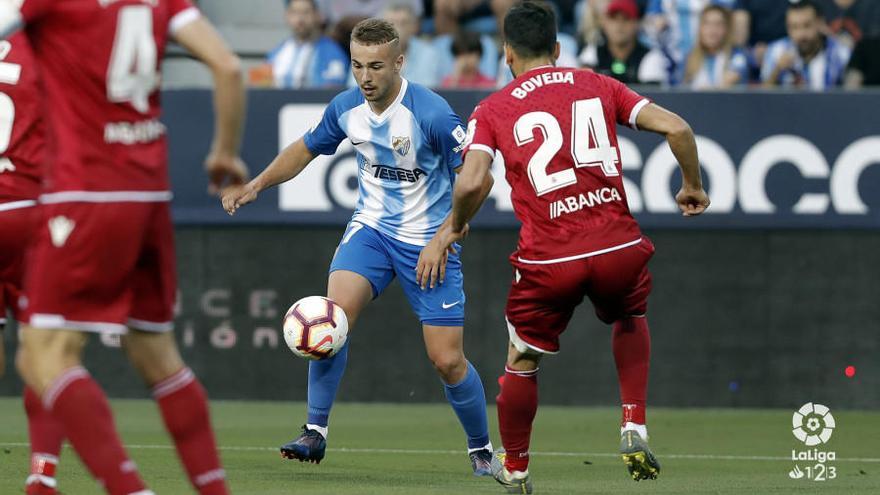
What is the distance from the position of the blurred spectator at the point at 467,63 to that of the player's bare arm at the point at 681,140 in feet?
19.5

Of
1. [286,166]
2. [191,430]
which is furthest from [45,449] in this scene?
[286,166]

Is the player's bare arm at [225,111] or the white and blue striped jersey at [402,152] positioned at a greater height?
the player's bare arm at [225,111]

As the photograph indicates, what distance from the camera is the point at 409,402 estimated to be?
12.1 metres

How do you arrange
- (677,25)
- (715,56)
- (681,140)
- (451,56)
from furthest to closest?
(677,25), (451,56), (715,56), (681,140)

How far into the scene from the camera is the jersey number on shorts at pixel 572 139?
715 cm

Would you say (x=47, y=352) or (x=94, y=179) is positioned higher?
(x=94, y=179)

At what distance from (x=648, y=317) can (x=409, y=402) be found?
6.25 ft

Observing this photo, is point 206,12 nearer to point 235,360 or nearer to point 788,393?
point 235,360

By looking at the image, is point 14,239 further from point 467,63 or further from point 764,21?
point 764,21

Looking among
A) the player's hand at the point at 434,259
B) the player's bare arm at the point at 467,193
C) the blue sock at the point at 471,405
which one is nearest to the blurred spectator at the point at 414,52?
the blue sock at the point at 471,405

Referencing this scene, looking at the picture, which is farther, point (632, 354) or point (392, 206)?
point (392, 206)

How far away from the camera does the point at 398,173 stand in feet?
28.5

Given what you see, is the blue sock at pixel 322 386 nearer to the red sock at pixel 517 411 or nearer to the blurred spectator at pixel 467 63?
the red sock at pixel 517 411

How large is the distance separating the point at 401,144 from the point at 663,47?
5.29 metres
